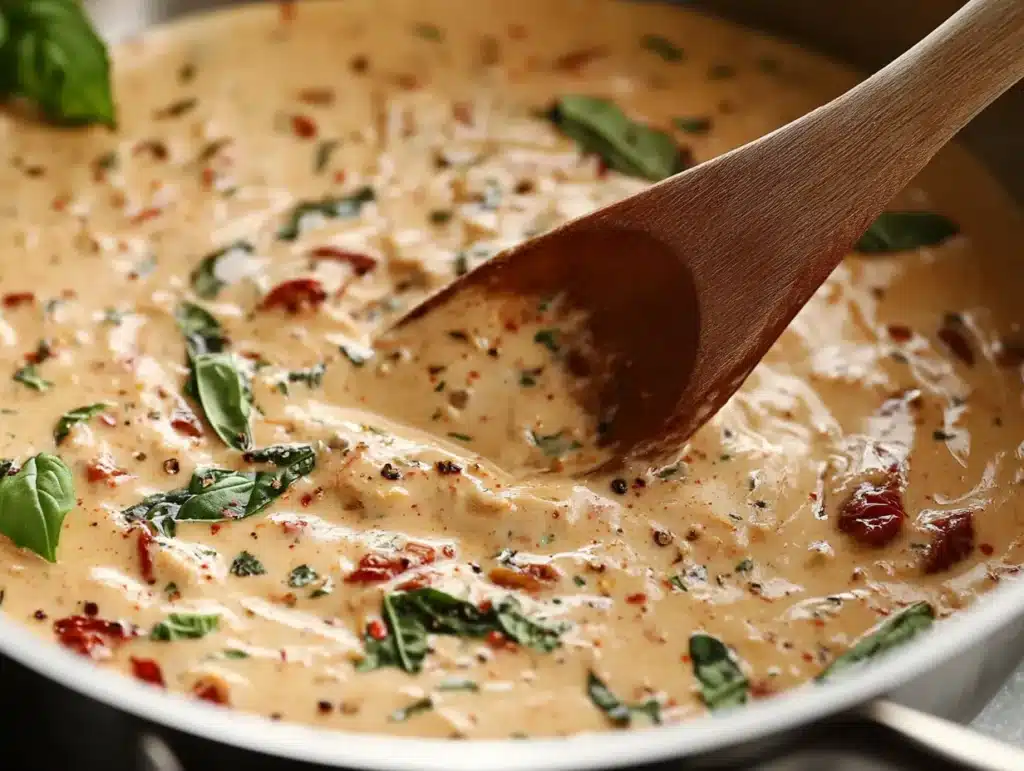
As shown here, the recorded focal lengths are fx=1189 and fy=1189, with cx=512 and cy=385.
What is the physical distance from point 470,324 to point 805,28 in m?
1.65

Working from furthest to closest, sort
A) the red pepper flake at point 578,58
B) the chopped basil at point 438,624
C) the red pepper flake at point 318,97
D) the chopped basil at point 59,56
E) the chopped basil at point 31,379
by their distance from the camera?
the red pepper flake at point 578,58
the red pepper flake at point 318,97
the chopped basil at point 59,56
the chopped basil at point 31,379
the chopped basil at point 438,624

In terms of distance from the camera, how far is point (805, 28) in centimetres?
359

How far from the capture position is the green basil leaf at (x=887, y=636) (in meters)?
2.12

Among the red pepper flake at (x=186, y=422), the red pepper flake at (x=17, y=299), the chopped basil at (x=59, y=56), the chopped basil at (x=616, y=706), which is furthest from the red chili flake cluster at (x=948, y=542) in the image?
the chopped basil at (x=59, y=56)

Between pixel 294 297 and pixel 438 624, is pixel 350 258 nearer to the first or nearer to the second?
pixel 294 297

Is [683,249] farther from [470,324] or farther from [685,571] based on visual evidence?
[685,571]

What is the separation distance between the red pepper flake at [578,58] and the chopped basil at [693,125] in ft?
1.24

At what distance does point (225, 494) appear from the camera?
234cm

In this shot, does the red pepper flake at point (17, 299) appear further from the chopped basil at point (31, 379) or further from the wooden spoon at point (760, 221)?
the wooden spoon at point (760, 221)

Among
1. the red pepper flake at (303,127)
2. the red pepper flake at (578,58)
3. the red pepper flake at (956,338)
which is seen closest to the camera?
the red pepper flake at (956,338)

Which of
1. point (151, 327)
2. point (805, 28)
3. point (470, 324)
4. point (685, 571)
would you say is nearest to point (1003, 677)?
point (685, 571)

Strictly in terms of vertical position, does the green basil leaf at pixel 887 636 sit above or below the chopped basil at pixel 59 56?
below

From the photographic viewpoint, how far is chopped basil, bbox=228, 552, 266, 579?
7.31 feet

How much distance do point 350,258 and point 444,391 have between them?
520 millimetres
